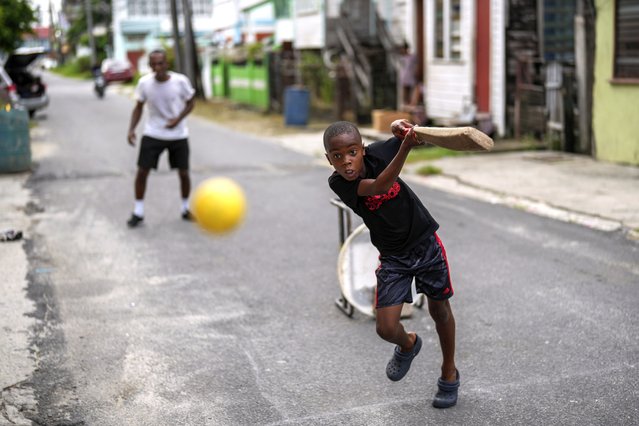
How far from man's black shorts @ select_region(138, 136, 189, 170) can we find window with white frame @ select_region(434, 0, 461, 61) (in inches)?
378

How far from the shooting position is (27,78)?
24.7 meters

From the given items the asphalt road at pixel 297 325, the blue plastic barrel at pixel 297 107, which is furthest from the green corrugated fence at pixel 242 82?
the asphalt road at pixel 297 325

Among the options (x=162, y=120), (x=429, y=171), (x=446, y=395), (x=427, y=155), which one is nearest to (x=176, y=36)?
(x=427, y=155)

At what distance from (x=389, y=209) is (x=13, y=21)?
2263cm

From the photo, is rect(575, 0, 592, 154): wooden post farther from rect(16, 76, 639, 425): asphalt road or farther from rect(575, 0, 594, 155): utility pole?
rect(16, 76, 639, 425): asphalt road

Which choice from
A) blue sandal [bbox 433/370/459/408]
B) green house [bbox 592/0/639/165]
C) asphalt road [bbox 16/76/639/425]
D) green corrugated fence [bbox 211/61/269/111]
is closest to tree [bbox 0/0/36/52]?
green corrugated fence [bbox 211/61/269/111]

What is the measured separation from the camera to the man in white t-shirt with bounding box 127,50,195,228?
9.13 m

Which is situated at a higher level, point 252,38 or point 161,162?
point 252,38

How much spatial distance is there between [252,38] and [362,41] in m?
19.2

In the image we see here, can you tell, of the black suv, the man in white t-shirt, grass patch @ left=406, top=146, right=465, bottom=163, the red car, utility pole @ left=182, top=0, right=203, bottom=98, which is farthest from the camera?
the red car

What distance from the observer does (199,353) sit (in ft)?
17.2

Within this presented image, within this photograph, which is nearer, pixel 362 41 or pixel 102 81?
Result: pixel 362 41

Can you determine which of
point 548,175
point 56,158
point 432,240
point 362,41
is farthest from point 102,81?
point 432,240

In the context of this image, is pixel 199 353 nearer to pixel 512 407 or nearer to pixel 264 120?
pixel 512 407
